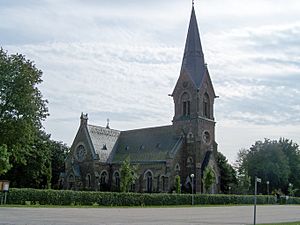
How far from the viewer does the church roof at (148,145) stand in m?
74.4

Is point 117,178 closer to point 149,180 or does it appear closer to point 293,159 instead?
point 149,180

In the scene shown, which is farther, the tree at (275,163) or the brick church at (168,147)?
the tree at (275,163)

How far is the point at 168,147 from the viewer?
245 ft

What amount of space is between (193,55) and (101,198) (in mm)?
36666

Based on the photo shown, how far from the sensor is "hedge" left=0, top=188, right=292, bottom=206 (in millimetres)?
42062

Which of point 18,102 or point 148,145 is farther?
point 148,145

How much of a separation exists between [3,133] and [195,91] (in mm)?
34379

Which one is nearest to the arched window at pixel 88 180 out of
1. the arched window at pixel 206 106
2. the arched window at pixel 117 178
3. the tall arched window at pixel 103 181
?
the tall arched window at pixel 103 181

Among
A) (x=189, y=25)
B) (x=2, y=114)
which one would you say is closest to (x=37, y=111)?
(x=2, y=114)

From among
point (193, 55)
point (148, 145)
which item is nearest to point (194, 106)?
point (193, 55)

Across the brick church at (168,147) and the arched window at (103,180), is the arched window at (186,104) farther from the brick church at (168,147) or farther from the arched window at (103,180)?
the arched window at (103,180)

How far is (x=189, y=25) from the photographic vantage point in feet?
257

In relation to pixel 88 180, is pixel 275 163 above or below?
above

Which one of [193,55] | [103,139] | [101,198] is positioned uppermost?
[193,55]
